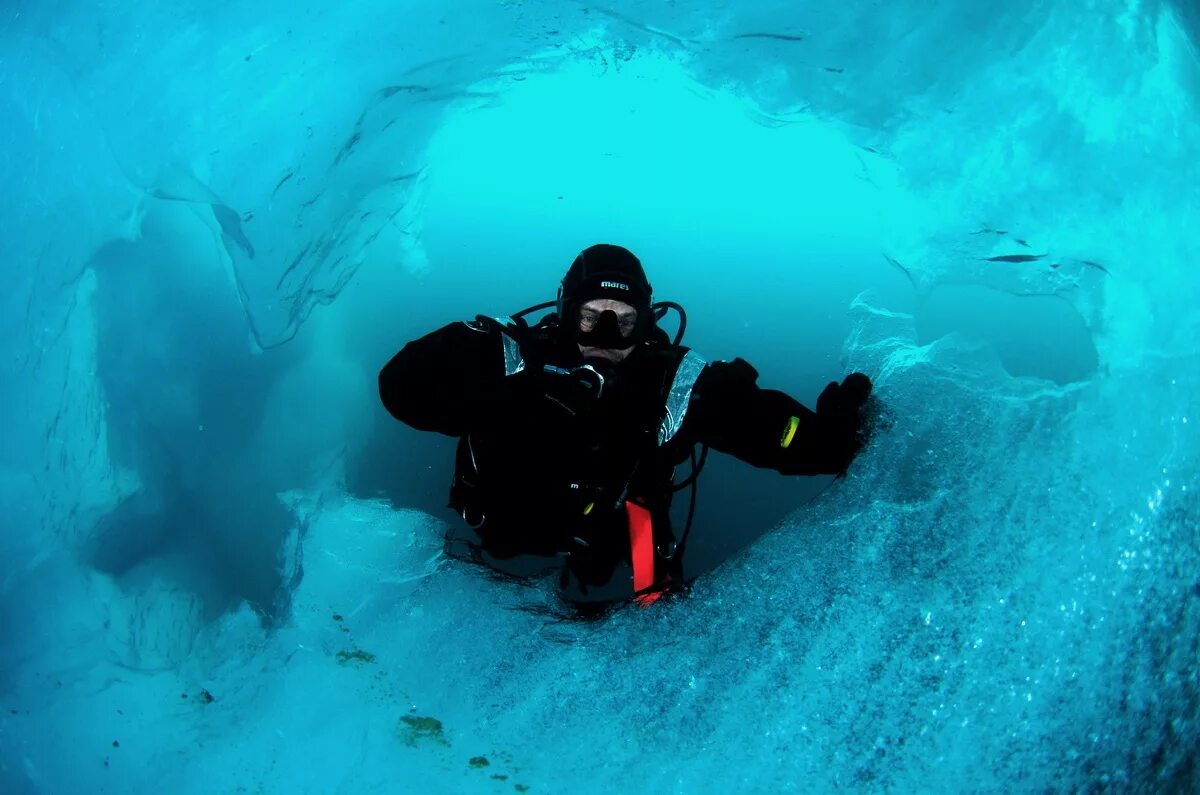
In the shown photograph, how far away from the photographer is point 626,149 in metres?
6.70

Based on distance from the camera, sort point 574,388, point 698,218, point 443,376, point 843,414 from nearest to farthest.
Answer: point 574,388 → point 443,376 → point 843,414 → point 698,218

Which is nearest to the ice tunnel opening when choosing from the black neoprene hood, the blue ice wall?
the blue ice wall

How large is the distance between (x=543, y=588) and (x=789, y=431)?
67.8 inches

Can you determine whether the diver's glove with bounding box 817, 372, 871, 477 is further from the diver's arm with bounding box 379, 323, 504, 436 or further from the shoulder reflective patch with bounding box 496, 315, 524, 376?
the diver's arm with bounding box 379, 323, 504, 436

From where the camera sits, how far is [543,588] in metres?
3.60

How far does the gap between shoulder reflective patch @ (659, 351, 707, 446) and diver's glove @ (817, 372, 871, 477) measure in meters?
0.68

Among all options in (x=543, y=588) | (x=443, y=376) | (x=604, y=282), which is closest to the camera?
(x=443, y=376)

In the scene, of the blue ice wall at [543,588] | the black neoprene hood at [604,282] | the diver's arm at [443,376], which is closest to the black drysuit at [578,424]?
the diver's arm at [443,376]

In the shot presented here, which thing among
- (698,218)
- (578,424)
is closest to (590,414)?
(578,424)

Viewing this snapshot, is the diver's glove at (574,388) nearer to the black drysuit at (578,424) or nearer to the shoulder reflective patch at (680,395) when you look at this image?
the black drysuit at (578,424)

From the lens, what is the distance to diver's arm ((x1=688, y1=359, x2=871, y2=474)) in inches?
117

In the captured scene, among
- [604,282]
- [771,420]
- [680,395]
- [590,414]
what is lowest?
[771,420]

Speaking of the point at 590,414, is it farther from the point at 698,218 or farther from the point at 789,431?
the point at 698,218

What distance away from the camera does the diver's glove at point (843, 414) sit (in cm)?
305
